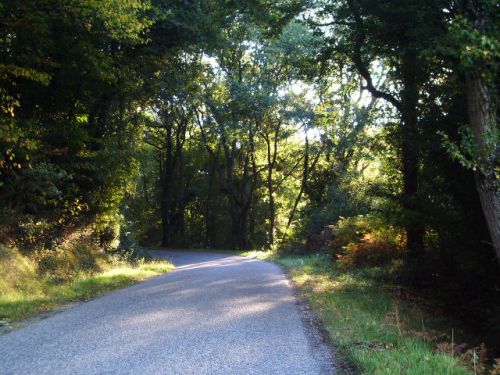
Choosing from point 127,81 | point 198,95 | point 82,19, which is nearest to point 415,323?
point 82,19

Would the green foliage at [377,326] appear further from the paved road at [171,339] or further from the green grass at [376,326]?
the paved road at [171,339]

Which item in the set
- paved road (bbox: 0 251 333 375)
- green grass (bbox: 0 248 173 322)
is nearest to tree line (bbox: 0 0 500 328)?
green grass (bbox: 0 248 173 322)

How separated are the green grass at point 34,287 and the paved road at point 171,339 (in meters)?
0.79

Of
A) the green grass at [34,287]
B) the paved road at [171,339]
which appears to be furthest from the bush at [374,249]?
the green grass at [34,287]

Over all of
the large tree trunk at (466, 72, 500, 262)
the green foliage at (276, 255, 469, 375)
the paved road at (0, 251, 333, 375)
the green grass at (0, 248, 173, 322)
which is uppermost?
the large tree trunk at (466, 72, 500, 262)

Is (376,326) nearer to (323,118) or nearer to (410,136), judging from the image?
(410,136)

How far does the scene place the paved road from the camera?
17.3ft

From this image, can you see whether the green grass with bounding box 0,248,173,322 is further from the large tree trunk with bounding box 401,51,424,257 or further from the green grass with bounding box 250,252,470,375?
the large tree trunk with bounding box 401,51,424,257

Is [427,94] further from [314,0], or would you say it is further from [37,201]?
[37,201]

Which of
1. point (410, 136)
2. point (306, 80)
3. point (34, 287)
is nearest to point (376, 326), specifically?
point (410, 136)

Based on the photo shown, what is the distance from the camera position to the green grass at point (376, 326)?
5.01 metres

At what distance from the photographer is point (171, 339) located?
252 inches

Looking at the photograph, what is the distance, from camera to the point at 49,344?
20.3 feet

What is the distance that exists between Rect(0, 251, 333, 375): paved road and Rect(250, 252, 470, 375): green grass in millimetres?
435
